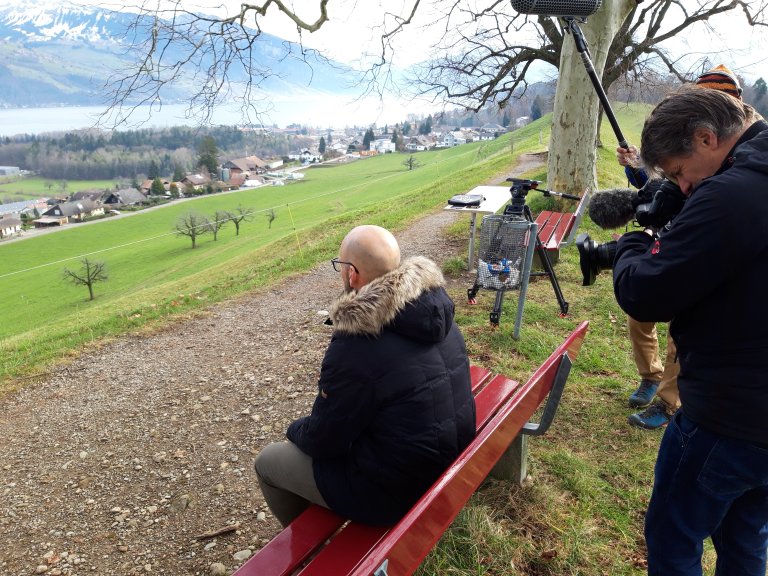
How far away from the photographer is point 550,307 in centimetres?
628

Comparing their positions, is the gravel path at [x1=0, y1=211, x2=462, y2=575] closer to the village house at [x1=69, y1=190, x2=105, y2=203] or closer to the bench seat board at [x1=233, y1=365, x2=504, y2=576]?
the bench seat board at [x1=233, y1=365, x2=504, y2=576]

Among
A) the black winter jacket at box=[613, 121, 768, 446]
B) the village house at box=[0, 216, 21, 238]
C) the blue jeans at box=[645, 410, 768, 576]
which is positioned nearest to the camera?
the black winter jacket at box=[613, 121, 768, 446]

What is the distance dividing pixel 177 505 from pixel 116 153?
136m

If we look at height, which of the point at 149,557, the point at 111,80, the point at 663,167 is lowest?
the point at 149,557

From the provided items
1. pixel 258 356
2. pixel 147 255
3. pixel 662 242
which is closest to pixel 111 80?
pixel 258 356

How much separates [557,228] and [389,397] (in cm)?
553

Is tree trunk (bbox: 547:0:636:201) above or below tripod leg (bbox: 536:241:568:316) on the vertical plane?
above

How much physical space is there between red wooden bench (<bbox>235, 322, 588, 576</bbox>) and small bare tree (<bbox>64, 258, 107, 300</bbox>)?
3445cm

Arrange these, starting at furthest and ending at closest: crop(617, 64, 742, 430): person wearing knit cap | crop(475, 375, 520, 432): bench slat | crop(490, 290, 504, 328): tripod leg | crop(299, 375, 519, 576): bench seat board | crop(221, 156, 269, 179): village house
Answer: crop(221, 156, 269, 179): village house, crop(490, 290, 504, 328): tripod leg, crop(617, 64, 742, 430): person wearing knit cap, crop(475, 375, 520, 432): bench slat, crop(299, 375, 519, 576): bench seat board

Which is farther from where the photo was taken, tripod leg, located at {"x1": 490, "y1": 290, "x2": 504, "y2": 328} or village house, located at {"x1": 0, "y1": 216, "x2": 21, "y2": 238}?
village house, located at {"x1": 0, "y1": 216, "x2": 21, "y2": 238}

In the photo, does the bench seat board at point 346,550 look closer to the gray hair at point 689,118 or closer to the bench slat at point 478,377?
the bench slat at point 478,377

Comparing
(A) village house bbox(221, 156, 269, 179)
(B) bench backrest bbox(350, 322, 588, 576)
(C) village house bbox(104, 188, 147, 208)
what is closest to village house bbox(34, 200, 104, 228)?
(C) village house bbox(104, 188, 147, 208)

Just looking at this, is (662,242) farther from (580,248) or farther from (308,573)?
(308,573)

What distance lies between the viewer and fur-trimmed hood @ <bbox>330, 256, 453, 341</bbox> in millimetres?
2098
